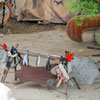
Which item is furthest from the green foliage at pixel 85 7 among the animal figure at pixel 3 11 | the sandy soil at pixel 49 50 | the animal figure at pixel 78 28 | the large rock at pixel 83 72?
the animal figure at pixel 3 11

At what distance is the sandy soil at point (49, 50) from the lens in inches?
206

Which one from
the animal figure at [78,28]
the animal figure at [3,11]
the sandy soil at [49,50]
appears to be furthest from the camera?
the animal figure at [3,11]

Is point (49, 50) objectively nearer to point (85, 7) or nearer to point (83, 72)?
point (83, 72)

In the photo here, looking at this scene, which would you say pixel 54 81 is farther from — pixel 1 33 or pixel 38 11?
pixel 38 11

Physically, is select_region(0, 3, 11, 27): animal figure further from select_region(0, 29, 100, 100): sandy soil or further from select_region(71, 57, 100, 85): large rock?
select_region(71, 57, 100, 85): large rock

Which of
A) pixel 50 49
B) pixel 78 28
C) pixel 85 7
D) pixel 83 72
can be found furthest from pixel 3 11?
pixel 85 7

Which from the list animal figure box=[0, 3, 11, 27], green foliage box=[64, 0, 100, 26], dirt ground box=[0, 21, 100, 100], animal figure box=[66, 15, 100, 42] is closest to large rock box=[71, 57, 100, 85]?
dirt ground box=[0, 21, 100, 100]

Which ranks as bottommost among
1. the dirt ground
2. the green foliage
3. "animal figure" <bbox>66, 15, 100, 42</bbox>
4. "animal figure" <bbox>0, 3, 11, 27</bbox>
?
the dirt ground

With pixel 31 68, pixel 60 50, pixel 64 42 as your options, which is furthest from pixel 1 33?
pixel 31 68

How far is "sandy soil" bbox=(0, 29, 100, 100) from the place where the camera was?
524 centimetres

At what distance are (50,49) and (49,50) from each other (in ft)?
0.48

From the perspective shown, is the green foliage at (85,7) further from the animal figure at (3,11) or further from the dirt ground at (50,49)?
the animal figure at (3,11)

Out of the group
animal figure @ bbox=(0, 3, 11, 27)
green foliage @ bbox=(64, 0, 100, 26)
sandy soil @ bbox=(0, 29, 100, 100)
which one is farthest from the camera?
animal figure @ bbox=(0, 3, 11, 27)

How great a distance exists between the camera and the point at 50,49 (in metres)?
8.84
